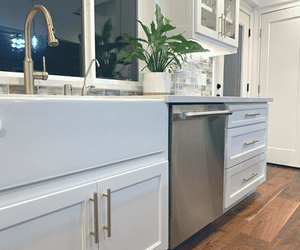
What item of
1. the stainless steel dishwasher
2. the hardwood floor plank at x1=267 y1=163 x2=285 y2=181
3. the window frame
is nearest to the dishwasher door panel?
the stainless steel dishwasher

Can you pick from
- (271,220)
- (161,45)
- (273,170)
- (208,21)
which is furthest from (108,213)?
(273,170)

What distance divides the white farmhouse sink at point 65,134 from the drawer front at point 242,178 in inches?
34.4

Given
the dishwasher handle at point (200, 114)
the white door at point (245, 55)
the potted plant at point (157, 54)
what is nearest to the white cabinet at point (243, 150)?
the dishwasher handle at point (200, 114)

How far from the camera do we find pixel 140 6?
6.16 feet

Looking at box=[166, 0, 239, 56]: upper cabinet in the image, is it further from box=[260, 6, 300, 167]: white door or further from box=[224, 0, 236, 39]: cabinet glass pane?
box=[260, 6, 300, 167]: white door

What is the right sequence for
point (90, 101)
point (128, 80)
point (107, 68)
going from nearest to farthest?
1. point (90, 101)
2. point (107, 68)
3. point (128, 80)

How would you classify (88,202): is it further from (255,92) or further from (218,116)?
(255,92)

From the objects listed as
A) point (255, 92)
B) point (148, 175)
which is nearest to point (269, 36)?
point (255, 92)

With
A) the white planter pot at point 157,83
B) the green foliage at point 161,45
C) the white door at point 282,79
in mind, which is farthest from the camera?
the white door at point 282,79

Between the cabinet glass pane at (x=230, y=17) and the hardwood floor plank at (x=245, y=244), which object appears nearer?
the hardwood floor plank at (x=245, y=244)

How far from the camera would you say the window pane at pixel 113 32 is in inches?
65.4

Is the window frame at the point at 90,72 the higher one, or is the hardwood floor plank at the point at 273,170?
the window frame at the point at 90,72

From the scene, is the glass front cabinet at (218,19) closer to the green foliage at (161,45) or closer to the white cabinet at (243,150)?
the green foliage at (161,45)

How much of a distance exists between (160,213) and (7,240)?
0.67 m
